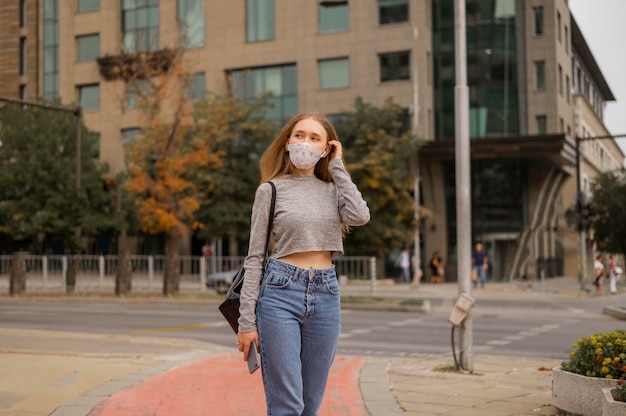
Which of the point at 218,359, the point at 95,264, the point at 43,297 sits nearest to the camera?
the point at 218,359

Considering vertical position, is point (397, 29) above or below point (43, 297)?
above

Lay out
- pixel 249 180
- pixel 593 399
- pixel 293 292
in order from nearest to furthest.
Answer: pixel 293 292, pixel 593 399, pixel 249 180

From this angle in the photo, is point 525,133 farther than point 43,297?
Yes

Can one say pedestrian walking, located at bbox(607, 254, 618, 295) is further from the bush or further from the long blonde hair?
the long blonde hair

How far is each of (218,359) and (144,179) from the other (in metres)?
19.4

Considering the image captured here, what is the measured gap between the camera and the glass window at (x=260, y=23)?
42.3m

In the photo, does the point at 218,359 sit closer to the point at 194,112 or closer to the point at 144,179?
the point at 144,179

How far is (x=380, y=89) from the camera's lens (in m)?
42.0

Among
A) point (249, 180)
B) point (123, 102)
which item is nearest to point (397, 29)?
point (249, 180)

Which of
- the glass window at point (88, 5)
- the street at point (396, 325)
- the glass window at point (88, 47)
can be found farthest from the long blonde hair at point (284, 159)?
the glass window at point (88, 47)

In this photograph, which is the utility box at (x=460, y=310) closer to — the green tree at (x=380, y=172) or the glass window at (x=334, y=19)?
the green tree at (x=380, y=172)

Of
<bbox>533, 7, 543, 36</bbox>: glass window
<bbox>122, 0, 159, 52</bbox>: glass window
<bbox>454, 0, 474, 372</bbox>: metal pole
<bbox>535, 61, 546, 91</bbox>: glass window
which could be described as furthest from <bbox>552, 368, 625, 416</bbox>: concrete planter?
<bbox>533, 7, 543, 36</bbox>: glass window

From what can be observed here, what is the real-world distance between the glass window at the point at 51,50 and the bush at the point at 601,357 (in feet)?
114

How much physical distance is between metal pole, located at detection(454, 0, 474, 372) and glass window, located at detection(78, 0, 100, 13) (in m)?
30.8
